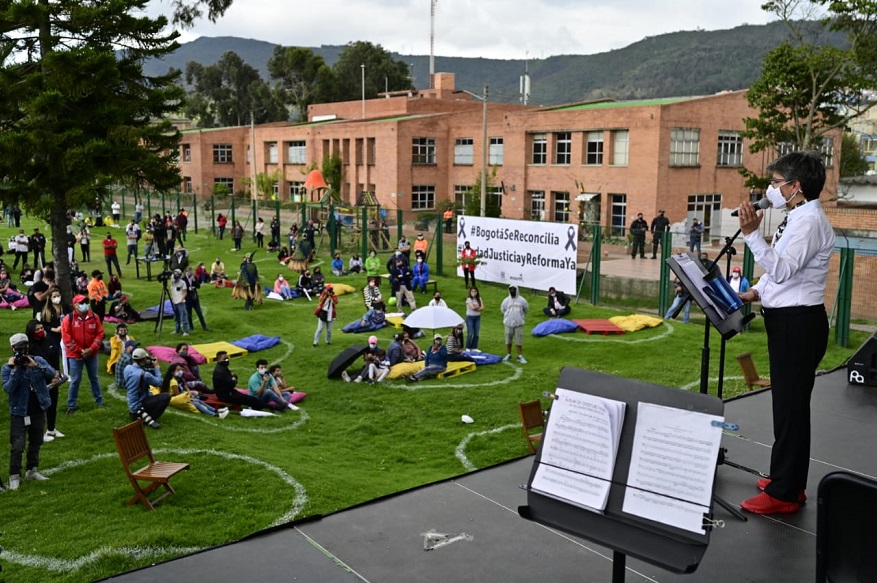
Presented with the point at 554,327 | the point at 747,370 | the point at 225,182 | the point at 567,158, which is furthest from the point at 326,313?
the point at 225,182

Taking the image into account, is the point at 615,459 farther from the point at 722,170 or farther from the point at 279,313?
the point at 722,170

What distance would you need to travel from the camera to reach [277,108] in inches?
3974

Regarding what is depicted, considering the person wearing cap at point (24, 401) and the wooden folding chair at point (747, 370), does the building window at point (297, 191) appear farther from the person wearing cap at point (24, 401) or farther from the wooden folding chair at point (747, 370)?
the person wearing cap at point (24, 401)

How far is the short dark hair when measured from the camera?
5137mm

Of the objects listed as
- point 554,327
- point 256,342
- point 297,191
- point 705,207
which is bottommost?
point 256,342

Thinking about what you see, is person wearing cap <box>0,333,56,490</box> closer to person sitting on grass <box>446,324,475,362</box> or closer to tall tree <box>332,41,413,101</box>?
person sitting on grass <box>446,324,475,362</box>

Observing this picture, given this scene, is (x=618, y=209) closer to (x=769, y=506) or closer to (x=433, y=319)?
(x=433, y=319)

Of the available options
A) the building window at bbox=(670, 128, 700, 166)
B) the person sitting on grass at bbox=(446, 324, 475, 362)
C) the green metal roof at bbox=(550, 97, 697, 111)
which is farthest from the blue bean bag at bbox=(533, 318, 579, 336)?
the green metal roof at bbox=(550, 97, 697, 111)

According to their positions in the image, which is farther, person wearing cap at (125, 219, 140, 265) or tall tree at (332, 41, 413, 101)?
tall tree at (332, 41, 413, 101)

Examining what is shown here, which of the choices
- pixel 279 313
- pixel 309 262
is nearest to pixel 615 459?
pixel 279 313

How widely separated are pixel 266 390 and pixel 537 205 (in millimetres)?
35291

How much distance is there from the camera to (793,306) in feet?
17.3

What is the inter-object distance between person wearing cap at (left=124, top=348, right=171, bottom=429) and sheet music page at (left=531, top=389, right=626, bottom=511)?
396 inches

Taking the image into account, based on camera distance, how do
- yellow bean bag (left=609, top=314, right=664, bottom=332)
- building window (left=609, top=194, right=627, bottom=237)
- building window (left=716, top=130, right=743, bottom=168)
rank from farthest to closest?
building window (left=716, top=130, right=743, bottom=168) < building window (left=609, top=194, right=627, bottom=237) < yellow bean bag (left=609, top=314, right=664, bottom=332)
